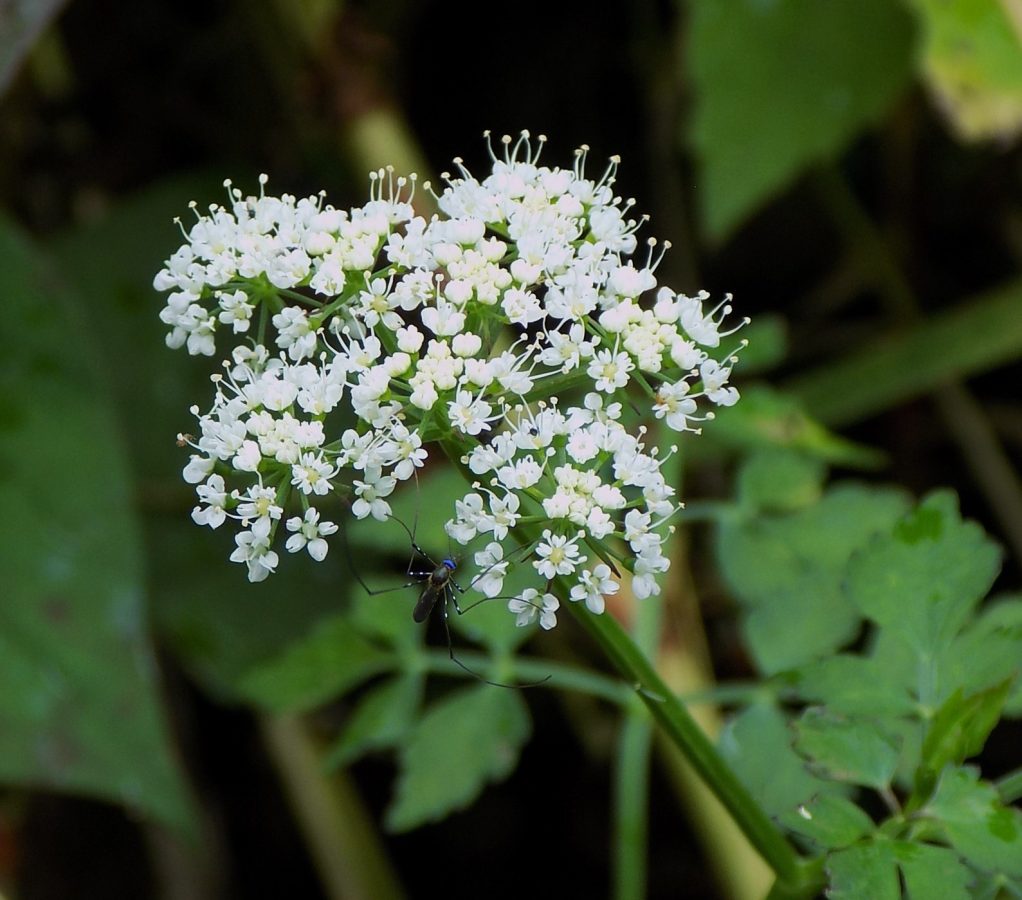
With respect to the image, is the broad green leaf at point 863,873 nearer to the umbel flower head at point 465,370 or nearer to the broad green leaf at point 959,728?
the broad green leaf at point 959,728

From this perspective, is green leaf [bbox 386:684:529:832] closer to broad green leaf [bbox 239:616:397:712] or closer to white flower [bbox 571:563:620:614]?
broad green leaf [bbox 239:616:397:712]

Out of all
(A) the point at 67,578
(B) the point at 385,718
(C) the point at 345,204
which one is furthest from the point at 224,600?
(C) the point at 345,204

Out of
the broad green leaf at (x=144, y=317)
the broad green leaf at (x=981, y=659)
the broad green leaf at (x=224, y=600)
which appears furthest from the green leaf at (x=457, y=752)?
the broad green leaf at (x=144, y=317)

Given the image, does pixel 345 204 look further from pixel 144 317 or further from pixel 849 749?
pixel 849 749

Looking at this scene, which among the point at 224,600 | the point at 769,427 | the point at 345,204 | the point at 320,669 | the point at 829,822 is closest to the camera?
the point at 829,822

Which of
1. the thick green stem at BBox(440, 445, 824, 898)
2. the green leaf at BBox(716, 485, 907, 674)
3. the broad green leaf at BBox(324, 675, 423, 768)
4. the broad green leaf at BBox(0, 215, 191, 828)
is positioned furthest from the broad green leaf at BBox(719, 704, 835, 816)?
the broad green leaf at BBox(0, 215, 191, 828)
